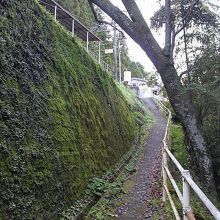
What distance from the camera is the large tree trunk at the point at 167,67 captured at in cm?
941

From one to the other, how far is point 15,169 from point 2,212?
0.71 m

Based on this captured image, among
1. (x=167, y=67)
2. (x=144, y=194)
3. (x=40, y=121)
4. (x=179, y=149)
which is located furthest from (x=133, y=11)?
(x=179, y=149)

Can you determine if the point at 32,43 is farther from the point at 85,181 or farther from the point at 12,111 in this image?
the point at 85,181

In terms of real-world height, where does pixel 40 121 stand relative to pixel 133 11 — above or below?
below

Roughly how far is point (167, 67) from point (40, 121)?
4413 mm

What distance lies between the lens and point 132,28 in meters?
9.42

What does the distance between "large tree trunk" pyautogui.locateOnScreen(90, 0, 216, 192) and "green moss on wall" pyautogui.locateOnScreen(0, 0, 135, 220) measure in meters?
1.68

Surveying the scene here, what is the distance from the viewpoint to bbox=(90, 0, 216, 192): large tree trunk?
9.41 metres

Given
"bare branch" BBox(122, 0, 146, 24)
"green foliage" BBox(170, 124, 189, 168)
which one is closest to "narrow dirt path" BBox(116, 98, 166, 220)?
"green foliage" BBox(170, 124, 189, 168)

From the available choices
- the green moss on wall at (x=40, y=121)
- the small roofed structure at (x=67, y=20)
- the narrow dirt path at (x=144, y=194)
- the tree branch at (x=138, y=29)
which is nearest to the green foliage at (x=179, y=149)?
the narrow dirt path at (x=144, y=194)

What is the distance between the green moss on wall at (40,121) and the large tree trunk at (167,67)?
1676mm

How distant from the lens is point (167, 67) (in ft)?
31.2

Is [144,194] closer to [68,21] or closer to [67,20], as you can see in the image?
[67,20]

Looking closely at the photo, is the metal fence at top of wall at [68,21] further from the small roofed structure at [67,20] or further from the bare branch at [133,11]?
the bare branch at [133,11]
